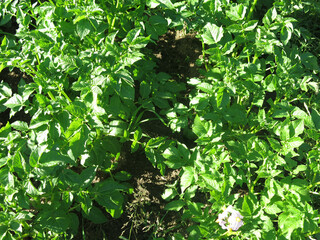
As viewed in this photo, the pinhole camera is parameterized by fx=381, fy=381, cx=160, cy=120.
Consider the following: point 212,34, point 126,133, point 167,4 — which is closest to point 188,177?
point 126,133

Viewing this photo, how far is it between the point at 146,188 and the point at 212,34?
999 mm

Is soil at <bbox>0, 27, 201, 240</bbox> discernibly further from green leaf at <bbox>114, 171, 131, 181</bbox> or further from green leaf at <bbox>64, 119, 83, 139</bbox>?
green leaf at <bbox>64, 119, 83, 139</bbox>

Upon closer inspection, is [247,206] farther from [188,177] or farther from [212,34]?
[212,34]

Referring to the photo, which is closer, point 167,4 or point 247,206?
point 247,206

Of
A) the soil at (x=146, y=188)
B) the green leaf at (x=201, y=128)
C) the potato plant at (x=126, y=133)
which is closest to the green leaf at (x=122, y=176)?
the potato plant at (x=126, y=133)

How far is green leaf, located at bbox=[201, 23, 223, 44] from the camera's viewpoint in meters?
2.18

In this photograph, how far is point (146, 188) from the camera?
233 cm

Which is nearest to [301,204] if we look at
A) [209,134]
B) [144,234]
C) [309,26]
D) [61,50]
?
[209,134]

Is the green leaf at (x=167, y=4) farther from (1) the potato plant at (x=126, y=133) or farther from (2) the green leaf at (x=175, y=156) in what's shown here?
(2) the green leaf at (x=175, y=156)

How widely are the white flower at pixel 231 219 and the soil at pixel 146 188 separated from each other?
45cm

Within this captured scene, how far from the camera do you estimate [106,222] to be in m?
2.21

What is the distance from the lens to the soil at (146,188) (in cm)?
216

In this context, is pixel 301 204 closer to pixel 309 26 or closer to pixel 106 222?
pixel 106 222

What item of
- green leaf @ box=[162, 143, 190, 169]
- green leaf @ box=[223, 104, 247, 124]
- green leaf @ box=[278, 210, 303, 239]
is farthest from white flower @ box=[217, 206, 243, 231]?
green leaf @ box=[223, 104, 247, 124]
